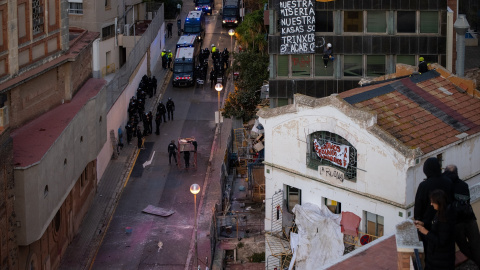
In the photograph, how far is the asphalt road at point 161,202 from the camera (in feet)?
150

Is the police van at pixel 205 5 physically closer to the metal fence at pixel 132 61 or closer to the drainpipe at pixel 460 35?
the metal fence at pixel 132 61

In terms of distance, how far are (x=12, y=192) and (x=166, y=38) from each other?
53491 mm

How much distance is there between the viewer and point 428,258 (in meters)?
20.8

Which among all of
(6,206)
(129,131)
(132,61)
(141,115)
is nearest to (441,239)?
(6,206)

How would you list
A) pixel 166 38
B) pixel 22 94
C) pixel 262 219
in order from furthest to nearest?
pixel 166 38 < pixel 262 219 < pixel 22 94

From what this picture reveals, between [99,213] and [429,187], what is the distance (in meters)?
31.2

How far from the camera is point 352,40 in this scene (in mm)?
52375

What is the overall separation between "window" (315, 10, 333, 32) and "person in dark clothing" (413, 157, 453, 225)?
31.0 m

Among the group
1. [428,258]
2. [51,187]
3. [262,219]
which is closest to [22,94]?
[51,187]

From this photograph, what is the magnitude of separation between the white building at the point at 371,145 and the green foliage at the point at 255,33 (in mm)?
25303

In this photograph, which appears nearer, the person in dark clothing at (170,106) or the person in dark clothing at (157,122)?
the person in dark clothing at (157,122)

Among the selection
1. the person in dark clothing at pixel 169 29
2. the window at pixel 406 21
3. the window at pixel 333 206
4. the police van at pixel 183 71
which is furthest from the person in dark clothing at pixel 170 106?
the window at pixel 333 206

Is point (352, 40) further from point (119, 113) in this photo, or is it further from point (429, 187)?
point (429, 187)

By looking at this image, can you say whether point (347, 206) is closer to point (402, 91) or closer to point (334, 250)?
point (334, 250)
